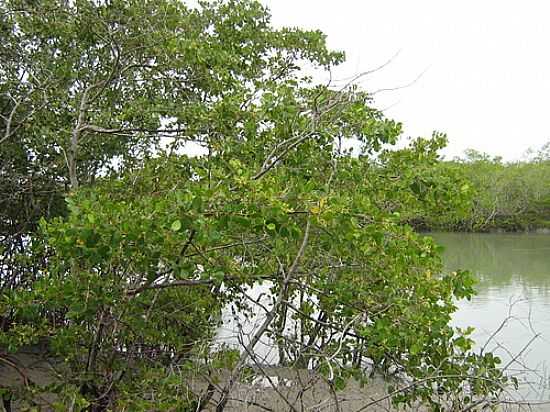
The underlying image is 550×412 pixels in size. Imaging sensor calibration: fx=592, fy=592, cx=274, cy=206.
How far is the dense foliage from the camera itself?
212cm

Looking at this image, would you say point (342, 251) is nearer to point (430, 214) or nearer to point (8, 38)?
point (430, 214)

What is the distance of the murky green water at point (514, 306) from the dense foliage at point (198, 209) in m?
1.17

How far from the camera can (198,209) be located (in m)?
1.84

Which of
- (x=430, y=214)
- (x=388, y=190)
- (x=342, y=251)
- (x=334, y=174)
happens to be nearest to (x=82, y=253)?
(x=342, y=251)

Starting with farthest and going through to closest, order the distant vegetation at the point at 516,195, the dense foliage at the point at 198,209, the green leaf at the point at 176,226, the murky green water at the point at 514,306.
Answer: the distant vegetation at the point at 516,195
the murky green water at the point at 514,306
the dense foliage at the point at 198,209
the green leaf at the point at 176,226

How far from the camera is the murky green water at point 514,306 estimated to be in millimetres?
5066

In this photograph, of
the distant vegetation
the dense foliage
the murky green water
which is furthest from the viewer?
the distant vegetation

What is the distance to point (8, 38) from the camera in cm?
363

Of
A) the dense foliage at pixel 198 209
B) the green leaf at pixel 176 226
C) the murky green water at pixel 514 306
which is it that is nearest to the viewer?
the green leaf at pixel 176 226

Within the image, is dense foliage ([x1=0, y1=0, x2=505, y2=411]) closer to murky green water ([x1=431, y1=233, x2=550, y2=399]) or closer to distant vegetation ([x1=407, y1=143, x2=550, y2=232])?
murky green water ([x1=431, y1=233, x2=550, y2=399])

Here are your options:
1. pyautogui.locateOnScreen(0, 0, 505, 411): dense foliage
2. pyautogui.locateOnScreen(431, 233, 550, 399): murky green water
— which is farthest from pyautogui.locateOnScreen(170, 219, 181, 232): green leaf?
pyautogui.locateOnScreen(431, 233, 550, 399): murky green water

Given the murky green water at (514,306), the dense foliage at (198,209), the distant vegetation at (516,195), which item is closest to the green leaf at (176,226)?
the dense foliage at (198,209)

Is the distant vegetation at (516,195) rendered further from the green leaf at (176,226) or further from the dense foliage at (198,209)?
the green leaf at (176,226)

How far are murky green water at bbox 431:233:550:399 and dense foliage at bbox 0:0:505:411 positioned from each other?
1.17 meters
